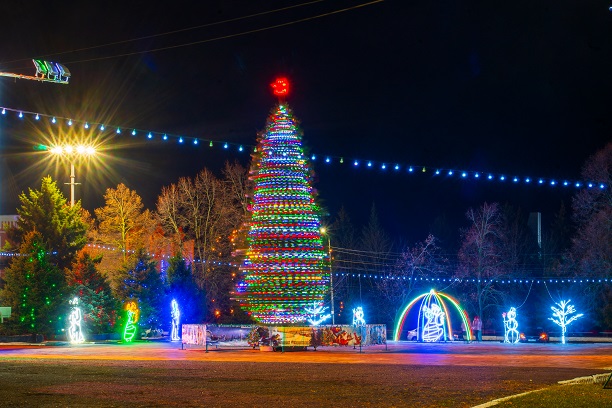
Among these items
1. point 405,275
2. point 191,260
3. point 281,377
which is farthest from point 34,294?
point 405,275

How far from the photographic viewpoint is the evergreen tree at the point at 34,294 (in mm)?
44719

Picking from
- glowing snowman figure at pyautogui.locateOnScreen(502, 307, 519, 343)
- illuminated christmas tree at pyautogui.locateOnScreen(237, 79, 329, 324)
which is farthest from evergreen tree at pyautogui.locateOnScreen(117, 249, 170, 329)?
glowing snowman figure at pyautogui.locateOnScreen(502, 307, 519, 343)

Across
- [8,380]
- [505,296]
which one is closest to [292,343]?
[8,380]

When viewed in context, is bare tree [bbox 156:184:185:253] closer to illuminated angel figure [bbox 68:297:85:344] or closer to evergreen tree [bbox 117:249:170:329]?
evergreen tree [bbox 117:249:170:329]

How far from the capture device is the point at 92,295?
4650 centimetres

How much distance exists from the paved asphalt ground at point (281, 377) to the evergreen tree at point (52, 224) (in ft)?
64.7

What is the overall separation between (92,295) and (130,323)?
342cm

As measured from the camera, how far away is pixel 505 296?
194 ft

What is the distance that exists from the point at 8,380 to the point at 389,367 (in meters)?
11.3

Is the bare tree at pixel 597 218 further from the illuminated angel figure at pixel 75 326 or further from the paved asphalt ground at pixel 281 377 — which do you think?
the illuminated angel figure at pixel 75 326

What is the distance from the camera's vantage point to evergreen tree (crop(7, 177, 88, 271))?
51.9 metres

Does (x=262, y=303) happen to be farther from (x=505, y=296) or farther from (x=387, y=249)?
(x=387, y=249)

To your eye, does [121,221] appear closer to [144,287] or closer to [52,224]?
[52,224]

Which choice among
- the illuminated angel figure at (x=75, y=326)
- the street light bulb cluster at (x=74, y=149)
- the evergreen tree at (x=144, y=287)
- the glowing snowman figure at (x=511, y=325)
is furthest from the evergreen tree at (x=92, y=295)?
the glowing snowman figure at (x=511, y=325)
